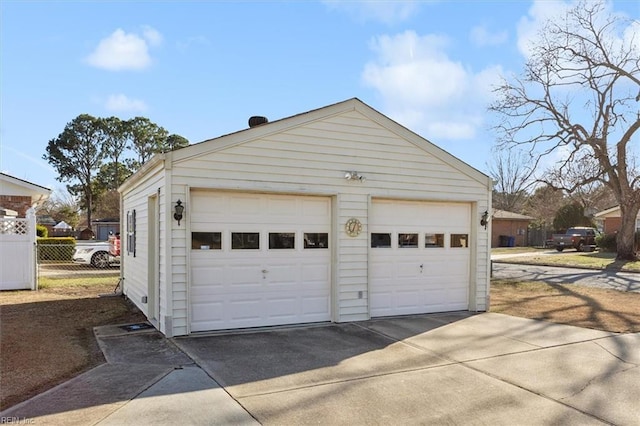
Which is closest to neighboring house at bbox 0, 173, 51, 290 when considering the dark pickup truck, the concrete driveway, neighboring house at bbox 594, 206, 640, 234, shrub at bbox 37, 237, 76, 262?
shrub at bbox 37, 237, 76, 262

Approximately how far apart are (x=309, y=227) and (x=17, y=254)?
345 inches

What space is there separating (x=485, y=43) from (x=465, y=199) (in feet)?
14.7

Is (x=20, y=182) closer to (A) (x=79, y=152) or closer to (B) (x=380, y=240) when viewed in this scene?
(B) (x=380, y=240)

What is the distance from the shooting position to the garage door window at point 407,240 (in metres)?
8.63

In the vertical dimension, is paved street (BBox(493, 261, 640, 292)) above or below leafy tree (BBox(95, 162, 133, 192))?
below

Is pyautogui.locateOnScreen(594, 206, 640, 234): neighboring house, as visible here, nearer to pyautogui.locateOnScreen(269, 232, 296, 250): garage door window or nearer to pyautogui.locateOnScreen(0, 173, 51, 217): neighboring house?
pyautogui.locateOnScreen(269, 232, 296, 250): garage door window

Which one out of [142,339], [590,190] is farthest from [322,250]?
[590,190]

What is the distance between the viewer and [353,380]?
16.1 ft

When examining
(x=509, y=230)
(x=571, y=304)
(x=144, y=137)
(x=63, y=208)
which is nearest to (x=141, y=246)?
→ (x=571, y=304)

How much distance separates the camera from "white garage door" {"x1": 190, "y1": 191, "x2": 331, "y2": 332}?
23.0 ft

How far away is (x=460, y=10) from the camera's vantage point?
9484 mm

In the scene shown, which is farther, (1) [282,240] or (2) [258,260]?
(1) [282,240]

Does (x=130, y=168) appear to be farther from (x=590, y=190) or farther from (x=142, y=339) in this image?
(x=590, y=190)

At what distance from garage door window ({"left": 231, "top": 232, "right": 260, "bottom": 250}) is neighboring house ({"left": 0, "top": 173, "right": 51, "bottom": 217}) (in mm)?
10238
